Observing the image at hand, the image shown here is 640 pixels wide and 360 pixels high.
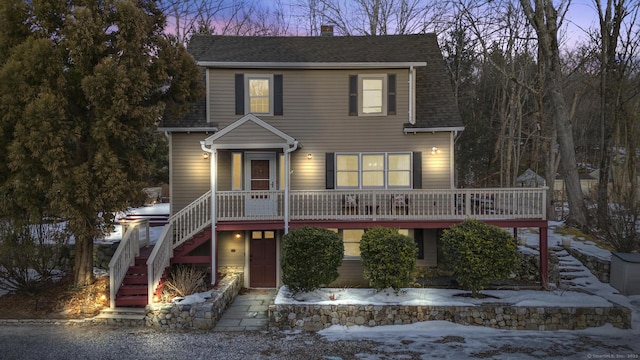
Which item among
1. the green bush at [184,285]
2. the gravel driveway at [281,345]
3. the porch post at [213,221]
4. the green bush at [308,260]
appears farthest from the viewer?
the porch post at [213,221]

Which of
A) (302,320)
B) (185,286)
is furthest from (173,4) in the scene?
(302,320)

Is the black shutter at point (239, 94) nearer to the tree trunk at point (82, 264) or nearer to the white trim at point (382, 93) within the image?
the white trim at point (382, 93)

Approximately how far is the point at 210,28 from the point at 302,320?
21620 millimetres

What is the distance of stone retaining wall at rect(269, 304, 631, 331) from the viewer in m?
8.71

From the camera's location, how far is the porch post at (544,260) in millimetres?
10512

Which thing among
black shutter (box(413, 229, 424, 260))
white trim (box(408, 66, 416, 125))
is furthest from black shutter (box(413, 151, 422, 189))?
black shutter (box(413, 229, 424, 260))

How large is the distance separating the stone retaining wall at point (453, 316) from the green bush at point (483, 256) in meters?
0.73

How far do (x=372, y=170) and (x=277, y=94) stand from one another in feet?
12.8

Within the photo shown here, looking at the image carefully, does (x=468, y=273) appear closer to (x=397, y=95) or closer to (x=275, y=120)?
(x=397, y=95)

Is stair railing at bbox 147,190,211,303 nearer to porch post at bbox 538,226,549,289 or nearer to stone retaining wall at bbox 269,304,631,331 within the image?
stone retaining wall at bbox 269,304,631,331

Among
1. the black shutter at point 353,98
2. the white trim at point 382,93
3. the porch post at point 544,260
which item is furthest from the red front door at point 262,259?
the porch post at point 544,260

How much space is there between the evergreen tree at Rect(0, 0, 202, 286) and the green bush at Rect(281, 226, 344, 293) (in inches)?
155

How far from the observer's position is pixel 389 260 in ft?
30.4

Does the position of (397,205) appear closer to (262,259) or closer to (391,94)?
(391,94)
